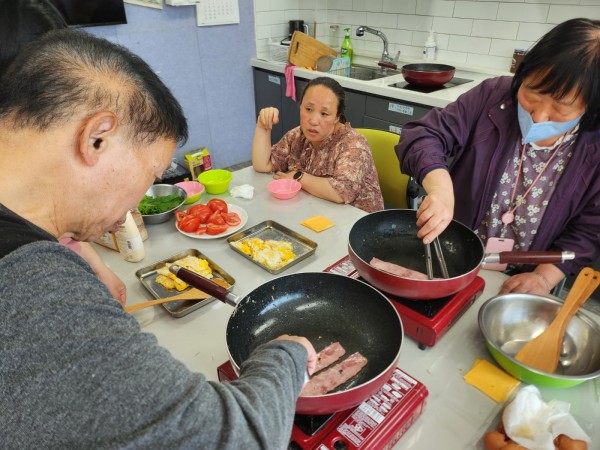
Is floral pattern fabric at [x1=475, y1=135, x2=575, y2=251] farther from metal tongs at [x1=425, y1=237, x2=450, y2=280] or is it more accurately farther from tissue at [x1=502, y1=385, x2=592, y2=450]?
tissue at [x1=502, y1=385, x2=592, y2=450]

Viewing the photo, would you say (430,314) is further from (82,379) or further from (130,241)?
(130,241)

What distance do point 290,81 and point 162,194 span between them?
202cm

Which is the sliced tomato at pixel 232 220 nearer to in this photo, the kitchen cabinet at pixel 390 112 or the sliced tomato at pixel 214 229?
the sliced tomato at pixel 214 229

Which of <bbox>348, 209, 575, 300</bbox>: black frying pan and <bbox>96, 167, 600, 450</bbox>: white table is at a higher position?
<bbox>348, 209, 575, 300</bbox>: black frying pan

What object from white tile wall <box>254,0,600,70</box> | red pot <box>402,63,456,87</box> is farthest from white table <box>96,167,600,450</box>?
white tile wall <box>254,0,600,70</box>

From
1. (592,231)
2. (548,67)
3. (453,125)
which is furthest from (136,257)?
(592,231)

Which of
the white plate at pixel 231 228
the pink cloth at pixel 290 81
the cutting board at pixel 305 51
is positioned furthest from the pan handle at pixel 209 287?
the cutting board at pixel 305 51

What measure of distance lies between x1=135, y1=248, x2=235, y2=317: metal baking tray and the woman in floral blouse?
0.64 meters

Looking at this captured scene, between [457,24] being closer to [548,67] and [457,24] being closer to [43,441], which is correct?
[548,67]

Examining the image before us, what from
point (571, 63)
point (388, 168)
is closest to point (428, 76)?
point (388, 168)

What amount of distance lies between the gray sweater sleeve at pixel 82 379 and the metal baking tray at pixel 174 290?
615 mm

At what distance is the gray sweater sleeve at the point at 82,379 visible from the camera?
450mm

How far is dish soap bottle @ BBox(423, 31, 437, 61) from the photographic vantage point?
126 inches

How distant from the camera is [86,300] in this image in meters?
0.49
